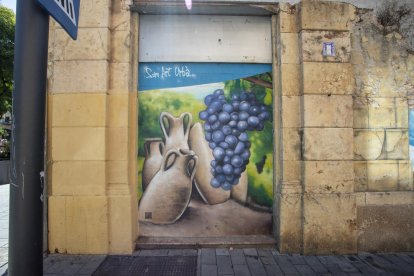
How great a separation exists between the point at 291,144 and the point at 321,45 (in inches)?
64.1

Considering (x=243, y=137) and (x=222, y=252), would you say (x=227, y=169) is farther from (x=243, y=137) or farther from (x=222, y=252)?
(x=222, y=252)

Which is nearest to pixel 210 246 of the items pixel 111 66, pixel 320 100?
pixel 320 100

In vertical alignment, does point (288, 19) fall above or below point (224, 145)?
above

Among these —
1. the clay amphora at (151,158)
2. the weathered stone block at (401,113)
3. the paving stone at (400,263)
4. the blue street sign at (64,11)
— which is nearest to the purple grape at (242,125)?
the clay amphora at (151,158)

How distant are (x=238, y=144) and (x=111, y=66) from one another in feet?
7.87

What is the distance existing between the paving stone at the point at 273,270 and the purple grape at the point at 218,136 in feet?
6.69

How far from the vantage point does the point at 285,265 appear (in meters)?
4.18

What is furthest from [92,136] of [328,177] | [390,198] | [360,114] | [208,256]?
[390,198]

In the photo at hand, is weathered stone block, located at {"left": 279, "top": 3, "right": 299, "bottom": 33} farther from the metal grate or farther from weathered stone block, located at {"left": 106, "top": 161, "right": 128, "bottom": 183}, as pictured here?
the metal grate

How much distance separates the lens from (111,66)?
15.5ft

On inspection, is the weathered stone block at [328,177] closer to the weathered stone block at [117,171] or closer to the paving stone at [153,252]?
the paving stone at [153,252]

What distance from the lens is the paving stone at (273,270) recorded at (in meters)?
3.91

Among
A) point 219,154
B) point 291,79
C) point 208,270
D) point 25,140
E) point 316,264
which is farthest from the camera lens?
point 219,154

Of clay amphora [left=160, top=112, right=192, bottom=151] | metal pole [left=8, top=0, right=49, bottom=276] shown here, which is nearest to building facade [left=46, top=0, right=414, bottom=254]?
clay amphora [left=160, top=112, right=192, bottom=151]
